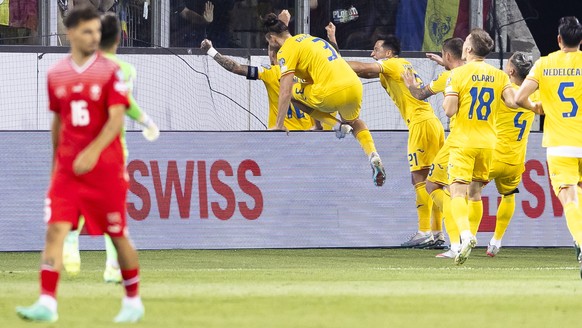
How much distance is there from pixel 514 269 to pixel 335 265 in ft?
6.62

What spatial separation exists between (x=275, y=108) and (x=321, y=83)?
78.7 inches

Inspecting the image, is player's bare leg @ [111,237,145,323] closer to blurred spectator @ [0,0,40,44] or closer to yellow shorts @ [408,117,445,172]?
yellow shorts @ [408,117,445,172]

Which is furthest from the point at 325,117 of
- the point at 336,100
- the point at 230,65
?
the point at 230,65

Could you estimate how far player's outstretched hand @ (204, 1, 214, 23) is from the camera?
1966 cm

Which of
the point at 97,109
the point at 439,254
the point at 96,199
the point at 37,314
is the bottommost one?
the point at 439,254

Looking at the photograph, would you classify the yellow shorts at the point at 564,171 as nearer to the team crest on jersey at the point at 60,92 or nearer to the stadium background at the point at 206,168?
the stadium background at the point at 206,168

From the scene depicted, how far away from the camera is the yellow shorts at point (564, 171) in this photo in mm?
11578

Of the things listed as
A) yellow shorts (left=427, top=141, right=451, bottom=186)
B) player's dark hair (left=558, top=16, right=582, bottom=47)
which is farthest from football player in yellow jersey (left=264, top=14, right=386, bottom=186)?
player's dark hair (left=558, top=16, right=582, bottom=47)

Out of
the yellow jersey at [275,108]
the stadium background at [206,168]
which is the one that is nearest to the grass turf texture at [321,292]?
the stadium background at [206,168]

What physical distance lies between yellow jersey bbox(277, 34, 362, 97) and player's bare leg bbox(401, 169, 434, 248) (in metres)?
1.48

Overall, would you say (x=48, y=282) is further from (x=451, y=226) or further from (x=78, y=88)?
(x=451, y=226)

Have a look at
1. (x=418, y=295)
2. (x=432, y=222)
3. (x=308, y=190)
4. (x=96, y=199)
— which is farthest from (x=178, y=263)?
(x=96, y=199)

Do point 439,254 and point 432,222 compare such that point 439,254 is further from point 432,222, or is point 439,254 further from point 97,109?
point 97,109

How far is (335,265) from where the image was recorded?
14.0 m
